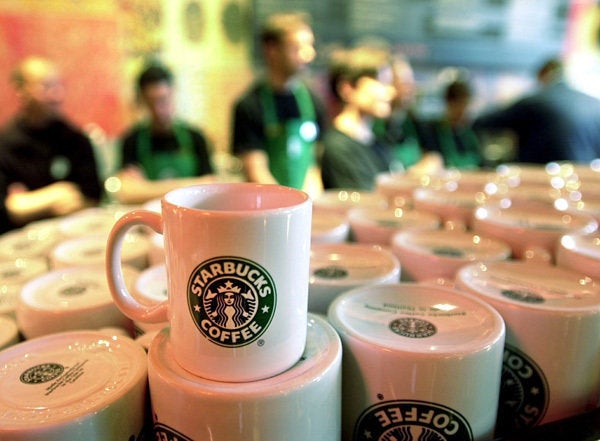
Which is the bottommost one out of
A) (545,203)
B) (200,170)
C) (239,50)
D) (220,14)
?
(200,170)

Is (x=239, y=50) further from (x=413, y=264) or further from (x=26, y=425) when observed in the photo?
(x=26, y=425)

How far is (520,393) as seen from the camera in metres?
0.65

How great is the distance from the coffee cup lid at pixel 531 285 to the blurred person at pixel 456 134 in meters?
2.91

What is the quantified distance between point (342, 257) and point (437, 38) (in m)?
3.74

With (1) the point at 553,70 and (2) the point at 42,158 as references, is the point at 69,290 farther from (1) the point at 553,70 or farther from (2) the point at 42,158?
(1) the point at 553,70

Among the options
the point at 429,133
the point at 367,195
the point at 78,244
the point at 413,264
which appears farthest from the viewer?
the point at 429,133

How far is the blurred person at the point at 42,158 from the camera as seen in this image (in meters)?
2.27

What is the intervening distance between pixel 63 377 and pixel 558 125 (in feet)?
8.96

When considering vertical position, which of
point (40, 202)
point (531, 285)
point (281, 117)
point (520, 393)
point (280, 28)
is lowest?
point (40, 202)

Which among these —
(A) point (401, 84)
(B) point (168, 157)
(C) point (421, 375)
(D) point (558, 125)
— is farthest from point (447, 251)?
(A) point (401, 84)

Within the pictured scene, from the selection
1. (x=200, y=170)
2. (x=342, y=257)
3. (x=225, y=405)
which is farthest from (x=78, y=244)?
(x=200, y=170)

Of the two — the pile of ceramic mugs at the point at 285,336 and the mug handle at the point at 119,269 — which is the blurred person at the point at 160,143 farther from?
the mug handle at the point at 119,269

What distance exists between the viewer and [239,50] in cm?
351

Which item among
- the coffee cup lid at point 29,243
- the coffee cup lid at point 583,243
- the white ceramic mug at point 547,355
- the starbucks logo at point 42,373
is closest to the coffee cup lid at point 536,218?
the coffee cup lid at point 583,243
